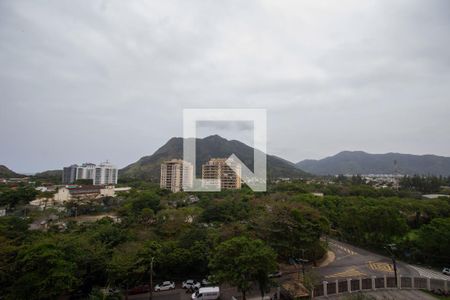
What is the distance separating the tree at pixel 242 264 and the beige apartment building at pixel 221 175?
113ft

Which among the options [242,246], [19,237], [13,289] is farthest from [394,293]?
[19,237]

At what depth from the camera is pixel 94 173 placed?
2206 inches

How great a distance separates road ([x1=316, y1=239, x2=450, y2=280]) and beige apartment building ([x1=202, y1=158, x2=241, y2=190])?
28.7m

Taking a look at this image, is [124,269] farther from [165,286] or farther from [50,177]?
[50,177]

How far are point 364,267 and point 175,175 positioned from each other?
36.4 m

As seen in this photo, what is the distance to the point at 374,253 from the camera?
1562 centimetres

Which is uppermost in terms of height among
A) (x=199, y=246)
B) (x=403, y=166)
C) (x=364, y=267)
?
(x=403, y=166)

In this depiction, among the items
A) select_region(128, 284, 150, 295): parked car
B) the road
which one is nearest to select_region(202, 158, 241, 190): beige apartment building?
the road

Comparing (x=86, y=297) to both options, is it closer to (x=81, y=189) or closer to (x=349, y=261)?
(x=349, y=261)

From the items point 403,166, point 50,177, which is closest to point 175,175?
point 50,177

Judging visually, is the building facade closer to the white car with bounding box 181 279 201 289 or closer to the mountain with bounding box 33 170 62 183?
the mountain with bounding box 33 170 62 183

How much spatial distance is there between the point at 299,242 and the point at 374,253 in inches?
290

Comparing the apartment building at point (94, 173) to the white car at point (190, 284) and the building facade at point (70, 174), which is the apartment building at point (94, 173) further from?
the white car at point (190, 284)

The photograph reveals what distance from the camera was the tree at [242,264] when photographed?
27.6 ft
